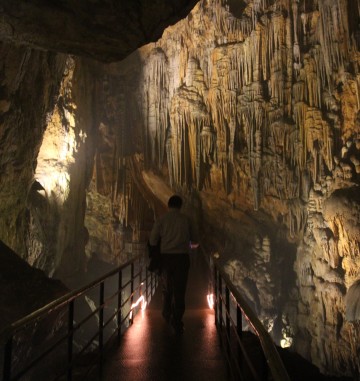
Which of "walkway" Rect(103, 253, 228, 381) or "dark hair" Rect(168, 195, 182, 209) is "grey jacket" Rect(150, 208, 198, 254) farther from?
"walkway" Rect(103, 253, 228, 381)

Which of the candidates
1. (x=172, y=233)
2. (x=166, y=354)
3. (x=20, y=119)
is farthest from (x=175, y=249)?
(x=20, y=119)

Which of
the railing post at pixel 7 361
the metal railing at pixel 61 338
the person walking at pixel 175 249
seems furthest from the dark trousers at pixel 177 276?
the railing post at pixel 7 361

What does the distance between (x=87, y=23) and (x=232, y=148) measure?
7.70 metres

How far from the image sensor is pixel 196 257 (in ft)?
44.6

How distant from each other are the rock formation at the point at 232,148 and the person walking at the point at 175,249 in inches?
110

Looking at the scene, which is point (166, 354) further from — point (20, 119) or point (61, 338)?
point (20, 119)

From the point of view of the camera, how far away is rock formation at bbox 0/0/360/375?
7254 millimetres

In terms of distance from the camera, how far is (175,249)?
3.52 meters

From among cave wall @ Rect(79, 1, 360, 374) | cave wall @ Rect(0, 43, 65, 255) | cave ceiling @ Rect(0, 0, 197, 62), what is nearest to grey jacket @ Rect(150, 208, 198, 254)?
cave ceiling @ Rect(0, 0, 197, 62)

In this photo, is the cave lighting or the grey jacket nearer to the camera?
the grey jacket

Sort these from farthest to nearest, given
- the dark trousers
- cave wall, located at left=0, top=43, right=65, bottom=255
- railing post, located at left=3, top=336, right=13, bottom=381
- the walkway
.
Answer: cave wall, located at left=0, top=43, right=65, bottom=255
the dark trousers
the walkway
railing post, located at left=3, top=336, right=13, bottom=381

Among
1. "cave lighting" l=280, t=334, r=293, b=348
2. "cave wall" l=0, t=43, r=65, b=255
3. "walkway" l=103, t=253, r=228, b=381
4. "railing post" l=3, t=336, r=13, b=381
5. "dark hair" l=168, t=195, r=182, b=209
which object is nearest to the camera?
"railing post" l=3, t=336, r=13, b=381

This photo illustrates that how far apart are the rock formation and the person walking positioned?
2793mm

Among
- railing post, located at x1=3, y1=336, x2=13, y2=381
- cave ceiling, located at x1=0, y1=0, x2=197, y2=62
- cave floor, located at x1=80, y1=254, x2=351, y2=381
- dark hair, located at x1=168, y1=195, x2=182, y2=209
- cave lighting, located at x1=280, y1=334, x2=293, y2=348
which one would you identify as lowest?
cave lighting, located at x1=280, y1=334, x2=293, y2=348
